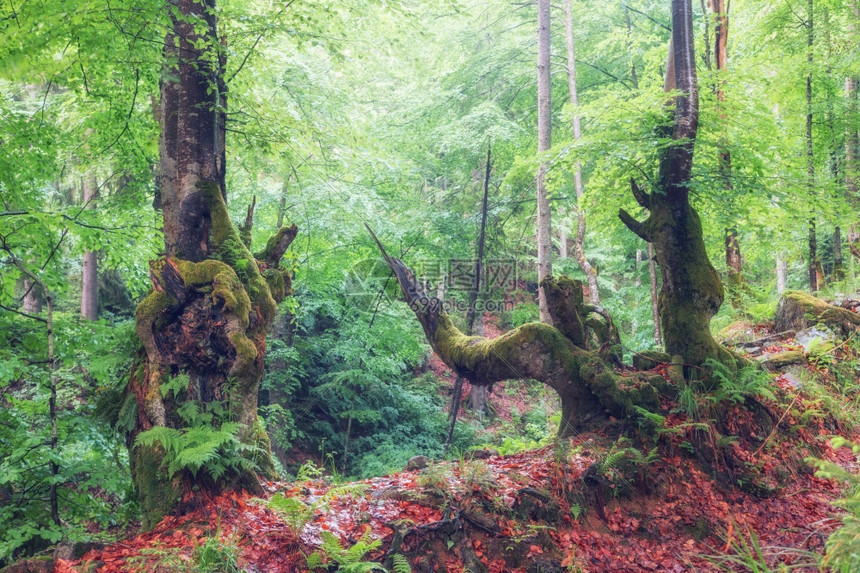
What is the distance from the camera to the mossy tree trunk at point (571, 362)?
6180 millimetres

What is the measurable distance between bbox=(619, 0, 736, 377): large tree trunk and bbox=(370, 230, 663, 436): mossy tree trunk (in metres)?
0.84

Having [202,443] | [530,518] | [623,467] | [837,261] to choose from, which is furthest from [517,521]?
[837,261]

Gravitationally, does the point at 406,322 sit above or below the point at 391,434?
above

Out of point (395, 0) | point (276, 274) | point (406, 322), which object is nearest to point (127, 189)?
point (276, 274)

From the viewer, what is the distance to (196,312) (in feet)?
16.6

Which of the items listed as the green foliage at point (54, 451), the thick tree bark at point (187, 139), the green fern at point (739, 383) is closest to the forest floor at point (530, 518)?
the green fern at point (739, 383)

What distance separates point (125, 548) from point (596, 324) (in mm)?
5444

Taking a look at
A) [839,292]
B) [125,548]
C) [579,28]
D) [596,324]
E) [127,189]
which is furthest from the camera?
[579,28]

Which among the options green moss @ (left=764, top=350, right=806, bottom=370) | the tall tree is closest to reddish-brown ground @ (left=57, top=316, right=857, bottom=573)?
green moss @ (left=764, top=350, right=806, bottom=370)

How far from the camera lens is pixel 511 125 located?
39.5ft

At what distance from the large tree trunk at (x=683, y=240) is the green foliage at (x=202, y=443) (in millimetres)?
5391

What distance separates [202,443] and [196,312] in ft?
4.16

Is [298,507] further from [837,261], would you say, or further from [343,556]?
[837,261]

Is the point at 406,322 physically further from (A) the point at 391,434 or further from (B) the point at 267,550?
(B) the point at 267,550
